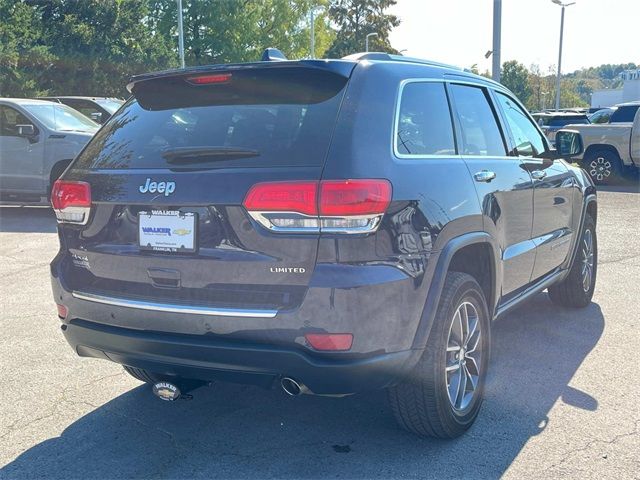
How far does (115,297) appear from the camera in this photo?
3162mm

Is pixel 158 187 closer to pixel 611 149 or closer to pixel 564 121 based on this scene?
pixel 611 149

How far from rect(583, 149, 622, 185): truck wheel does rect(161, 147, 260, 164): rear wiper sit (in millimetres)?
13758

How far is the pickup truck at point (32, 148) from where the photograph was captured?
416 inches

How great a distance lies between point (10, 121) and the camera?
35.8ft

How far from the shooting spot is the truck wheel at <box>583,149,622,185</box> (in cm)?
1509

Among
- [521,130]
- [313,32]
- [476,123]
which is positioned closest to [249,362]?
[476,123]

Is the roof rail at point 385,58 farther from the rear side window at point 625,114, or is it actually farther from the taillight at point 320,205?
the rear side window at point 625,114

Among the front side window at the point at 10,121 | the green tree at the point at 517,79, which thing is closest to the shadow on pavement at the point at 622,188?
the front side window at the point at 10,121

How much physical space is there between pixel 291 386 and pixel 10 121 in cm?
964

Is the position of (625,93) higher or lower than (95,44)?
lower

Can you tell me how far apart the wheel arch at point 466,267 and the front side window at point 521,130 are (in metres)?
1.05

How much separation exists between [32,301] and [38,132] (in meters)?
5.37

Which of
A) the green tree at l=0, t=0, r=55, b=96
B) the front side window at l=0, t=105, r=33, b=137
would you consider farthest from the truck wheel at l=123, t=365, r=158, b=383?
the green tree at l=0, t=0, r=55, b=96

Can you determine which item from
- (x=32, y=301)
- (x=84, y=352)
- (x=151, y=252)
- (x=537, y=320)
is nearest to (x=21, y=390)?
(x=84, y=352)
